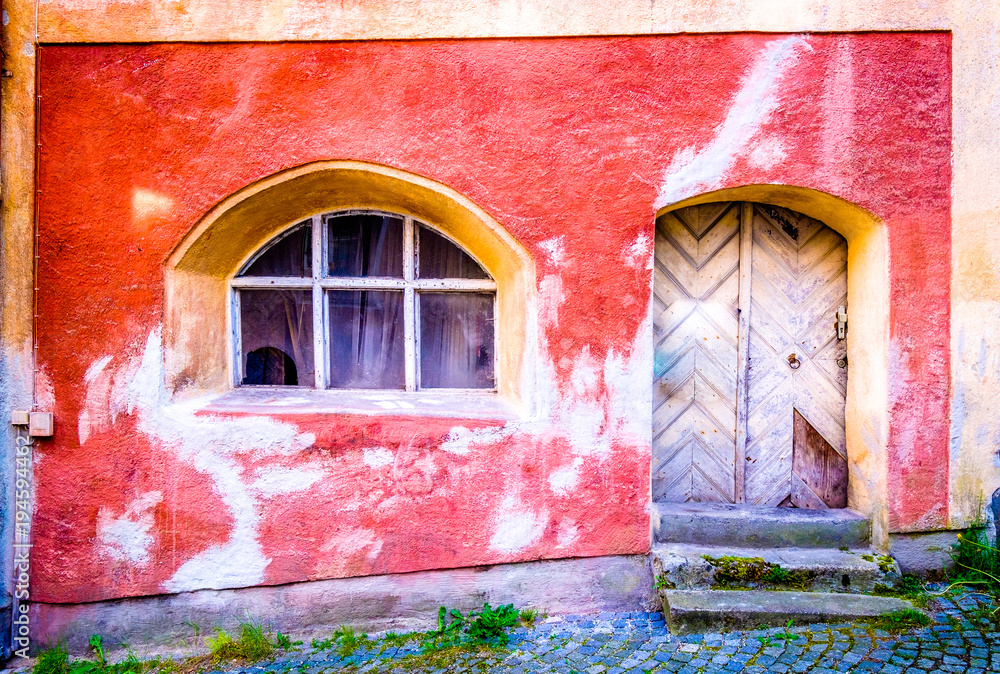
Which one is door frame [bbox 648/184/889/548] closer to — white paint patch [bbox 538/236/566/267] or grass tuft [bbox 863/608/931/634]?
grass tuft [bbox 863/608/931/634]

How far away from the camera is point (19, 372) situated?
116 inches

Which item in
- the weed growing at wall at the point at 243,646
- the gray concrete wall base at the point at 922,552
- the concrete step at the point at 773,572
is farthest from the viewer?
the gray concrete wall base at the point at 922,552

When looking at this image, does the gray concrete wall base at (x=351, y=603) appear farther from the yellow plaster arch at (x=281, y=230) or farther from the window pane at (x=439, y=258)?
the window pane at (x=439, y=258)

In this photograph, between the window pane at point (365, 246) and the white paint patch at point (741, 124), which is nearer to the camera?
the white paint patch at point (741, 124)

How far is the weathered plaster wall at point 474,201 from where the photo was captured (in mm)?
2959

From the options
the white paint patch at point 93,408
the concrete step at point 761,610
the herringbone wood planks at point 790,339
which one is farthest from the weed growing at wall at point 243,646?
the herringbone wood planks at point 790,339

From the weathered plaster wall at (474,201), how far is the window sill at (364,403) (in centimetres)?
6

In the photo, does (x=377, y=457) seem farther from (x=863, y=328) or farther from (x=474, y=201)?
(x=863, y=328)

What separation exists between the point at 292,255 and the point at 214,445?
1186 mm

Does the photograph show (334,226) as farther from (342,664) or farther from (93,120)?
(342,664)

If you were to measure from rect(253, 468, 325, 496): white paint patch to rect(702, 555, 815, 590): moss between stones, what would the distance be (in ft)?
7.18

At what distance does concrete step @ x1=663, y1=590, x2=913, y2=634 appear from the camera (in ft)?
9.29

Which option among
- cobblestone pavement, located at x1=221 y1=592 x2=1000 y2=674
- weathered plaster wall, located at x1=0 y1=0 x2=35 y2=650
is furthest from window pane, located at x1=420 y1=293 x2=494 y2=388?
weathered plaster wall, located at x1=0 y1=0 x2=35 y2=650

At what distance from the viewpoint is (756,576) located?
3023 millimetres
